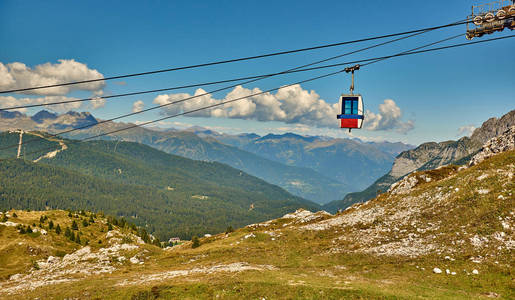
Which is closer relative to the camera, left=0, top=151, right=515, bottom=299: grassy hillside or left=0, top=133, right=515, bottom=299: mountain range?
left=0, top=151, right=515, bottom=299: grassy hillside

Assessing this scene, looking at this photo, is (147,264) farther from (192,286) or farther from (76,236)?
(76,236)

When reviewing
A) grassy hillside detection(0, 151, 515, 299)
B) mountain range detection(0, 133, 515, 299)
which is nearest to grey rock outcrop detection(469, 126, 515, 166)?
mountain range detection(0, 133, 515, 299)

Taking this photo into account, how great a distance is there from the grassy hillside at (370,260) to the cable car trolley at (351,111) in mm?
16806

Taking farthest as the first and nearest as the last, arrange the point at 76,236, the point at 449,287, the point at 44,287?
the point at 76,236
the point at 44,287
the point at 449,287

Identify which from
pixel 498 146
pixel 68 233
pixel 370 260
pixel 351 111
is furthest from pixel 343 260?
pixel 68 233

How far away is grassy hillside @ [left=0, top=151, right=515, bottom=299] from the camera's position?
104 feet

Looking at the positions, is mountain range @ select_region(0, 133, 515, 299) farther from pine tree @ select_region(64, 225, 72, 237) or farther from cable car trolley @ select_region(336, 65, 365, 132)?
cable car trolley @ select_region(336, 65, 365, 132)

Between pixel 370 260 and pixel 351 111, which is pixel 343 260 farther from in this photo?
pixel 351 111

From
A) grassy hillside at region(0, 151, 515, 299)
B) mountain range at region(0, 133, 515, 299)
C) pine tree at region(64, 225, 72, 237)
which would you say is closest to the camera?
grassy hillside at region(0, 151, 515, 299)

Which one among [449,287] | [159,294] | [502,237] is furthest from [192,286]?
[502,237]

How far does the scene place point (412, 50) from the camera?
26.7 metres

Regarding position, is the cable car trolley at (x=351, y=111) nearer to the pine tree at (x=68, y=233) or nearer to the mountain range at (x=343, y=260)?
the mountain range at (x=343, y=260)

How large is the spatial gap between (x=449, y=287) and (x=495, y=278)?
5.41 meters

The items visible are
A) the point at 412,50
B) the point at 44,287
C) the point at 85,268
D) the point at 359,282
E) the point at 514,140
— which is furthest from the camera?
the point at 514,140
